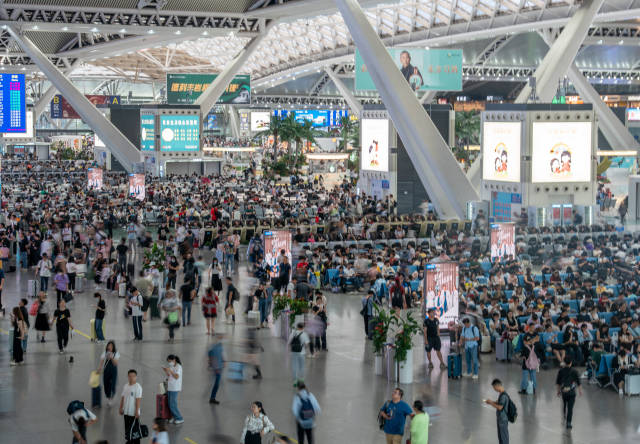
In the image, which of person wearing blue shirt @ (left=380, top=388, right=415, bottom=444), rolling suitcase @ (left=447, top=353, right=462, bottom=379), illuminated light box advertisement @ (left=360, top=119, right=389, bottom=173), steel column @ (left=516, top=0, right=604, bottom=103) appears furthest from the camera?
illuminated light box advertisement @ (left=360, top=119, right=389, bottom=173)

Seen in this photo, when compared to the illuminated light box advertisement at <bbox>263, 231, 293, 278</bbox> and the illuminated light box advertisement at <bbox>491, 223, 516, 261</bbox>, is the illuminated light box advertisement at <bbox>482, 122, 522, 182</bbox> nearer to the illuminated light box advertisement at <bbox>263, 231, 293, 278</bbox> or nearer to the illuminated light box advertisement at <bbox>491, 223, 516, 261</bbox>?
the illuminated light box advertisement at <bbox>491, 223, 516, 261</bbox>

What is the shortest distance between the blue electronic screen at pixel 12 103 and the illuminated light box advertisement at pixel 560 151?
2174cm

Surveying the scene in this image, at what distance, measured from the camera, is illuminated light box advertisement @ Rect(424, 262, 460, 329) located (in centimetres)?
1703

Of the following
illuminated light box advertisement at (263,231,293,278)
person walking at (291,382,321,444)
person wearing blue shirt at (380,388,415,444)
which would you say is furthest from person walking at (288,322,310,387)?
illuminated light box advertisement at (263,231,293,278)

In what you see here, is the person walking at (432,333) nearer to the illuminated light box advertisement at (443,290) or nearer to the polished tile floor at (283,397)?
the polished tile floor at (283,397)

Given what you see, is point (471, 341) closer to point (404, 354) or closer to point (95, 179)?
point (404, 354)

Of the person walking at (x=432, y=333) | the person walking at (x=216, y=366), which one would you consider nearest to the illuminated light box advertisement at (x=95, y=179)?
the person walking at (x=432, y=333)

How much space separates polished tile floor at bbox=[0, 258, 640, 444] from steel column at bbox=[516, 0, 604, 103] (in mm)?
21932

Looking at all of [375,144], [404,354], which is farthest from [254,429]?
[375,144]

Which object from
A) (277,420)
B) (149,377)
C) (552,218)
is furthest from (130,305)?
(552,218)

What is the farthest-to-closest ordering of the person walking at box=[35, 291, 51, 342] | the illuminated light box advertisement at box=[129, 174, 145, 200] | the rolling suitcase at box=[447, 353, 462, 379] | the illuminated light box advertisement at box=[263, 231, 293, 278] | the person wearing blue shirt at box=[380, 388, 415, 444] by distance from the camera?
the illuminated light box advertisement at box=[129, 174, 145, 200]
the illuminated light box advertisement at box=[263, 231, 293, 278]
the person walking at box=[35, 291, 51, 342]
the rolling suitcase at box=[447, 353, 462, 379]
the person wearing blue shirt at box=[380, 388, 415, 444]

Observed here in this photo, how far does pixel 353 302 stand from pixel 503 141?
41.5ft

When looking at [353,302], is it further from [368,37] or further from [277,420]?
[368,37]

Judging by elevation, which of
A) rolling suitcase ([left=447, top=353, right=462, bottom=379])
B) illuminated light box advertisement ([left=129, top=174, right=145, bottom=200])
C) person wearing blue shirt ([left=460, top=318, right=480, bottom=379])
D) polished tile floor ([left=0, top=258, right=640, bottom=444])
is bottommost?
polished tile floor ([left=0, top=258, right=640, bottom=444])
